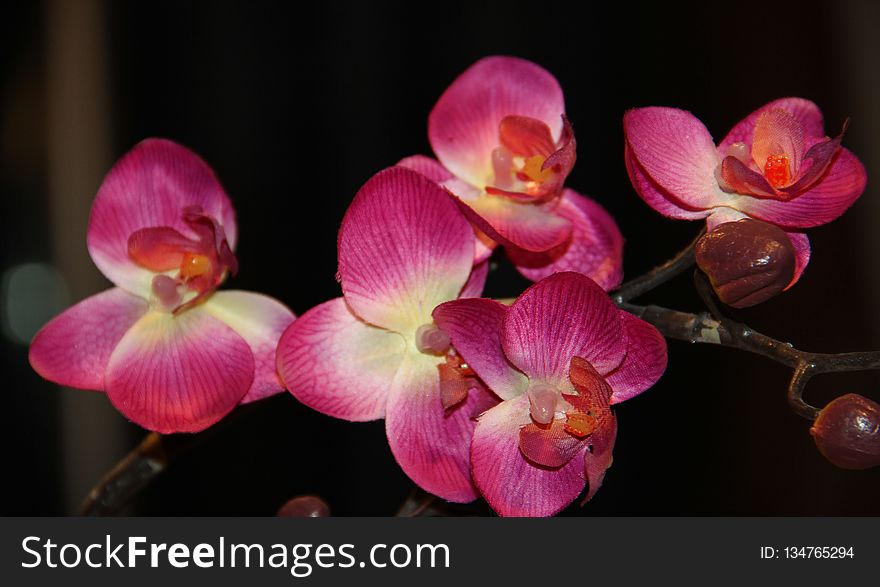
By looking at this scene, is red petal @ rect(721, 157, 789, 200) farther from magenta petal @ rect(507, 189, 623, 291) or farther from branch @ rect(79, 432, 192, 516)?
branch @ rect(79, 432, 192, 516)

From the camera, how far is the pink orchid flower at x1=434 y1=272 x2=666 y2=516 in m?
0.28

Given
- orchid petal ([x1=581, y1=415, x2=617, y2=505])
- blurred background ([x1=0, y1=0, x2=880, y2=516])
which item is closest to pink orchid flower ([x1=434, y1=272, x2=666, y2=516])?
orchid petal ([x1=581, y1=415, x2=617, y2=505])

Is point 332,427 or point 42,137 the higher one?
point 42,137

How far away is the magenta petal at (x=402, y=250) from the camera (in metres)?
0.31

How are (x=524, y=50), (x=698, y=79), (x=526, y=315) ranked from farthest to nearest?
(x=524, y=50)
(x=698, y=79)
(x=526, y=315)

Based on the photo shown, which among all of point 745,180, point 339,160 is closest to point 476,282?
point 745,180

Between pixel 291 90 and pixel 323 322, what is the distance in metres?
0.97

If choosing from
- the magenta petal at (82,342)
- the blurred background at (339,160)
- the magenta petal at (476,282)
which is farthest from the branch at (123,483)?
the blurred background at (339,160)

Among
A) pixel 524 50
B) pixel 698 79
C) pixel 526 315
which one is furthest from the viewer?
pixel 524 50

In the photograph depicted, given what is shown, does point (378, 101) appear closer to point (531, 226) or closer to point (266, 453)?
point (266, 453)

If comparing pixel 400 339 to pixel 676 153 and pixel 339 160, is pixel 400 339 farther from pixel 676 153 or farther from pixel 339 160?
pixel 339 160

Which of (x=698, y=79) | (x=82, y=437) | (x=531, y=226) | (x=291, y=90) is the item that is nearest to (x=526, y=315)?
(x=531, y=226)

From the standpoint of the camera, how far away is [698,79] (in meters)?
1.10

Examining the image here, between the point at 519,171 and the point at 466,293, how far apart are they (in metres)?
0.07
